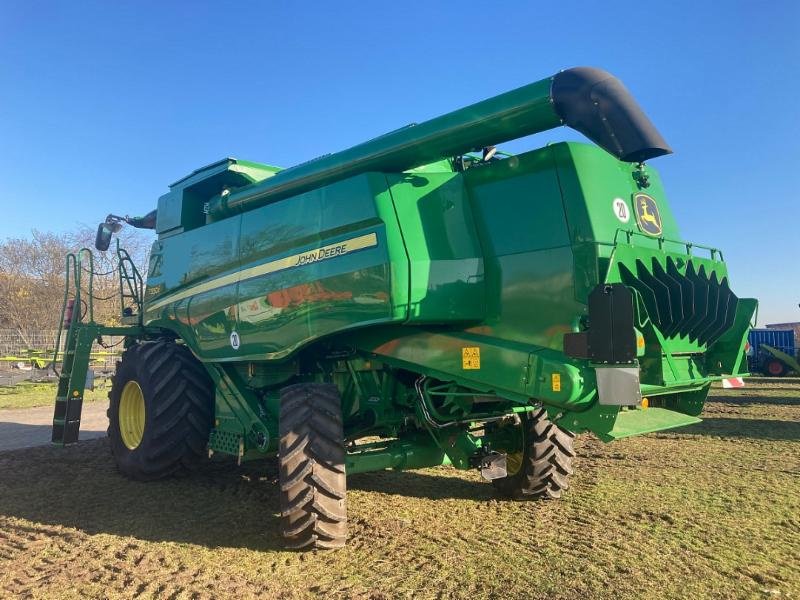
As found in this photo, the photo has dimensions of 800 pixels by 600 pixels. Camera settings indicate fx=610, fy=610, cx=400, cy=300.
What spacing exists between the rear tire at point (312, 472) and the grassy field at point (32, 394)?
11.3 metres

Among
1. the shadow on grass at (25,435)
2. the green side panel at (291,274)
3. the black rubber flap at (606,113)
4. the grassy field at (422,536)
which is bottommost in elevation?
the grassy field at (422,536)

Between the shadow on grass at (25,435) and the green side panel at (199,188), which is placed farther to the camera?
the shadow on grass at (25,435)

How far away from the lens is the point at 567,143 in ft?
13.1

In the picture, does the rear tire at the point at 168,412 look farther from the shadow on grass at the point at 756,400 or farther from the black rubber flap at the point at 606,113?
the shadow on grass at the point at 756,400

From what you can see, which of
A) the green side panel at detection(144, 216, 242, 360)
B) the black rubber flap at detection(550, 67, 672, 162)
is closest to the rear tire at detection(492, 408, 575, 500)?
the black rubber flap at detection(550, 67, 672, 162)

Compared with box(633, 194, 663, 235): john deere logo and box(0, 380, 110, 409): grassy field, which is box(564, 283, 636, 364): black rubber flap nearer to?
box(633, 194, 663, 235): john deere logo

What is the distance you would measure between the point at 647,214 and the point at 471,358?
1.71 m

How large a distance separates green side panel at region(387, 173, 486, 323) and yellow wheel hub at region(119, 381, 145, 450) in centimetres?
388

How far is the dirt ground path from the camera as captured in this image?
8.67 meters

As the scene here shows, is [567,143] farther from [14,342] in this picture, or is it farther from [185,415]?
[14,342]

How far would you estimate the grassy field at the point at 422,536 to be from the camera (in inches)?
141

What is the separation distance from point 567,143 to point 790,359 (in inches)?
881

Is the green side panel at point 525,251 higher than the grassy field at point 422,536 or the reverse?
higher

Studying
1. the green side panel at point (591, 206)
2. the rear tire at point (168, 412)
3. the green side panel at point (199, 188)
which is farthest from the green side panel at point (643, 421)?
the green side panel at point (199, 188)
